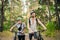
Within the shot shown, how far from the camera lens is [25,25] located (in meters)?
4.89

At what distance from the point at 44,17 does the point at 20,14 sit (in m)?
0.48

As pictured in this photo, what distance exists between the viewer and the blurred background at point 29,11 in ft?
16.3

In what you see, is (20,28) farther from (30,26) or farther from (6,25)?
(6,25)

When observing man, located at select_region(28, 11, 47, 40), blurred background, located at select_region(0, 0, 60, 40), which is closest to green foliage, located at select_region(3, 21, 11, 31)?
blurred background, located at select_region(0, 0, 60, 40)

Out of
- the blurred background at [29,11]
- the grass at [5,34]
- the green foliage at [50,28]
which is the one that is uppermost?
the blurred background at [29,11]

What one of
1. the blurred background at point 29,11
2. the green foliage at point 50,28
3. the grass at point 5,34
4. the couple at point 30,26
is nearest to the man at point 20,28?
the couple at point 30,26

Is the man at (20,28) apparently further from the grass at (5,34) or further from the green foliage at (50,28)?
the green foliage at (50,28)

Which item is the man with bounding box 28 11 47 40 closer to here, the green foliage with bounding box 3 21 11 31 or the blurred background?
the blurred background

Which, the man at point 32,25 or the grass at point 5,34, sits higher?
the man at point 32,25

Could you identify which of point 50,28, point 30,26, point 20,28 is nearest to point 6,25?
point 20,28

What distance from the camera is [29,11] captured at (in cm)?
498

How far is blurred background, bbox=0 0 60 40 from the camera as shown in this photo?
498 cm

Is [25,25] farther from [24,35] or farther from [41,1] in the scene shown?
[41,1]

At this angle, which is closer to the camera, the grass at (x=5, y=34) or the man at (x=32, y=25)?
the man at (x=32, y=25)
